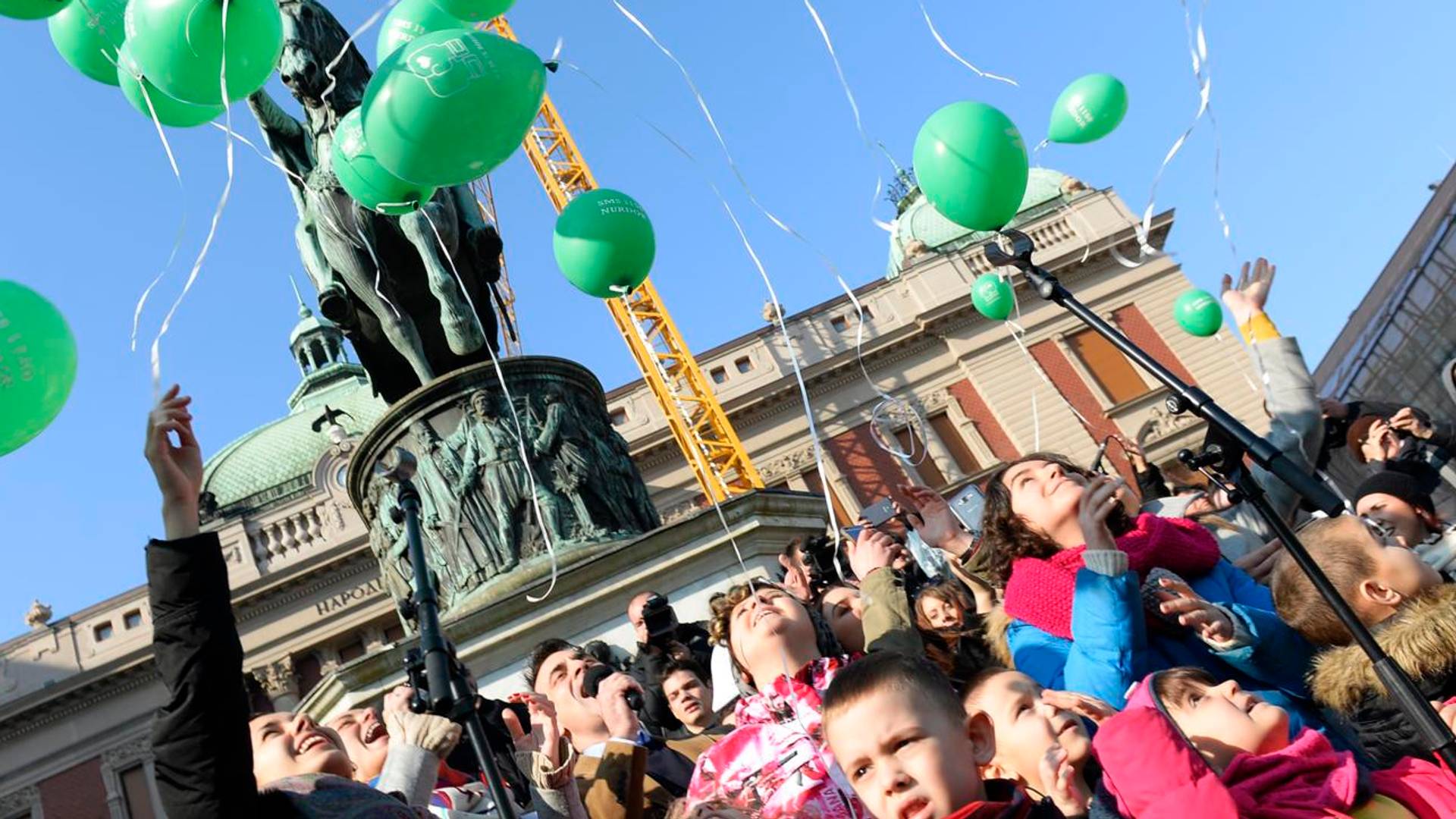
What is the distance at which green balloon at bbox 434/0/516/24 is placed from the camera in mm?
5863

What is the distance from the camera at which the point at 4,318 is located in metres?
3.79

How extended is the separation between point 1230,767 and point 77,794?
30.4 meters

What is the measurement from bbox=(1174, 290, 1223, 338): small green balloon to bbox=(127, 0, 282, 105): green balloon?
23.1 feet

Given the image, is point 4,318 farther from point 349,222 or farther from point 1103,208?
point 1103,208

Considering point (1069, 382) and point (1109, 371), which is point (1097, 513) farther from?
point (1109, 371)

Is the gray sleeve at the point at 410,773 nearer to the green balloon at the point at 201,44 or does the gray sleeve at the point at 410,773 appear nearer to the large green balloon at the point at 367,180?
the large green balloon at the point at 367,180

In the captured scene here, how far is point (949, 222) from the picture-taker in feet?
130

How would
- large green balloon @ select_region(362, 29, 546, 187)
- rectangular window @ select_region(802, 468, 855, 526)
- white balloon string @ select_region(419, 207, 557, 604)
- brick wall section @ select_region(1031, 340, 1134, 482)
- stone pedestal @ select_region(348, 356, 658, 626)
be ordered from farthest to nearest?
1. brick wall section @ select_region(1031, 340, 1134, 482)
2. rectangular window @ select_region(802, 468, 855, 526)
3. stone pedestal @ select_region(348, 356, 658, 626)
4. white balloon string @ select_region(419, 207, 557, 604)
5. large green balloon @ select_region(362, 29, 546, 187)

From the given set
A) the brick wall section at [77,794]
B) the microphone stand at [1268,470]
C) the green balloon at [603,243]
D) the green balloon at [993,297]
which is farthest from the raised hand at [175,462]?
the brick wall section at [77,794]

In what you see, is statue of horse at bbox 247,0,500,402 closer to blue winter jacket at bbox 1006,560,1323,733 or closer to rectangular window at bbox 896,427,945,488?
blue winter jacket at bbox 1006,560,1323,733

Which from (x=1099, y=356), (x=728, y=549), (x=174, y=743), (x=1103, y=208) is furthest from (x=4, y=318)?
(x=1103, y=208)

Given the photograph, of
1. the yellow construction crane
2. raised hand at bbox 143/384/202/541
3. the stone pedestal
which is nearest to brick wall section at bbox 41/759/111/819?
the yellow construction crane

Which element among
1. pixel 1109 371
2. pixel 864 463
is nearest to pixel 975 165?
pixel 864 463

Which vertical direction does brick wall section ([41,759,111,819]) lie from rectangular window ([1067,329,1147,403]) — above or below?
above
